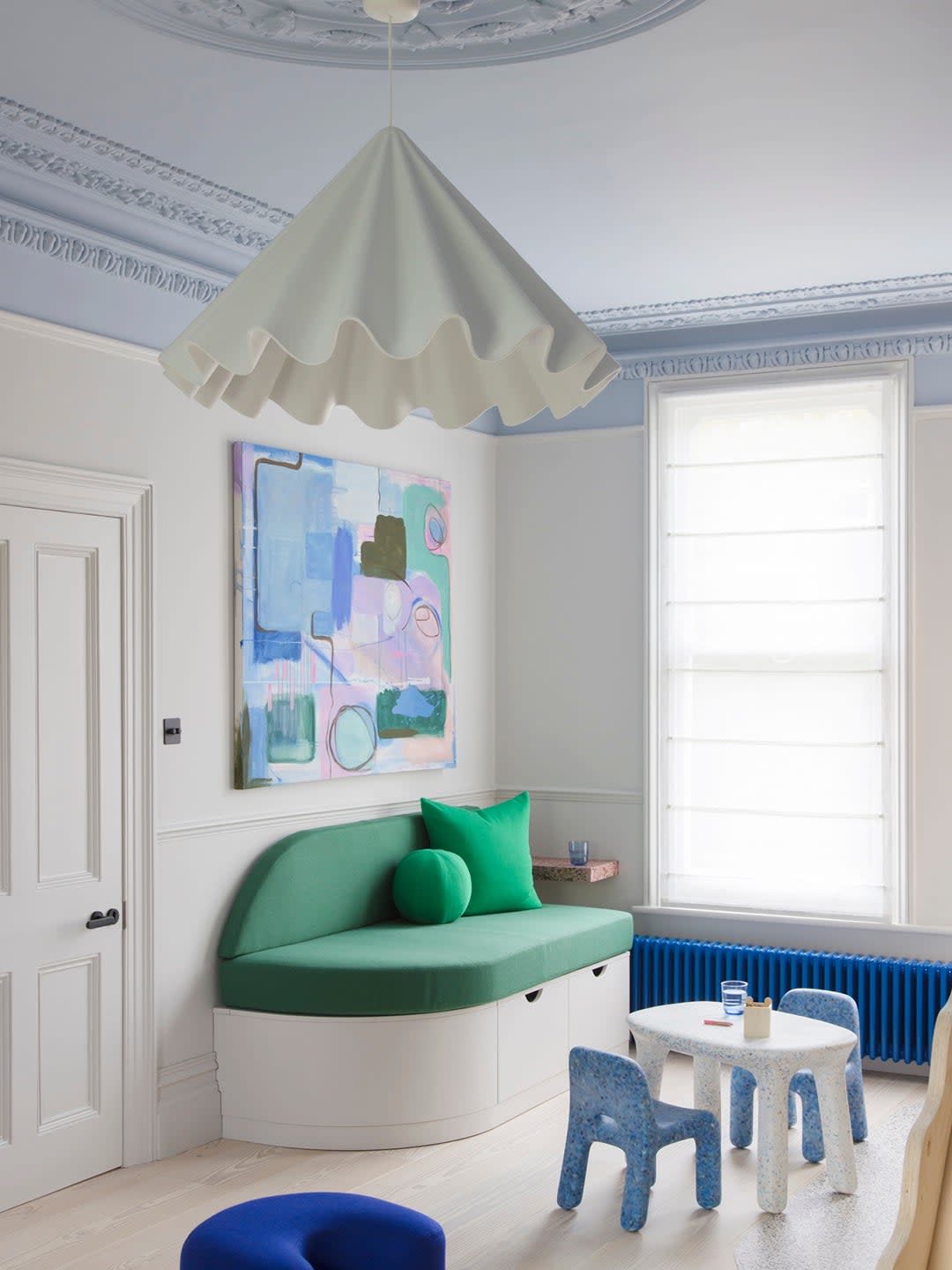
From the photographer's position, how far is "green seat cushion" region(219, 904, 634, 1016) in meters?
4.36

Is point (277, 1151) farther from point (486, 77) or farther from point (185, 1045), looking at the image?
point (486, 77)

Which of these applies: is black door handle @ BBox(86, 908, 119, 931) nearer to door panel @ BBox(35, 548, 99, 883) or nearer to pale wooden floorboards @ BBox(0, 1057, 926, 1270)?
door panel @ BBox(35, 548, 99, 883)

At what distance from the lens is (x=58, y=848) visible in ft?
13.2

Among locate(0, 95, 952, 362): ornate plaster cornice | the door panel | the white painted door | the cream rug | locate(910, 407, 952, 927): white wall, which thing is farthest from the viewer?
locate(910, 407, 952, 927): white wall

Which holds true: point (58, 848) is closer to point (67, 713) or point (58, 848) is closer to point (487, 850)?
point (67, 713)

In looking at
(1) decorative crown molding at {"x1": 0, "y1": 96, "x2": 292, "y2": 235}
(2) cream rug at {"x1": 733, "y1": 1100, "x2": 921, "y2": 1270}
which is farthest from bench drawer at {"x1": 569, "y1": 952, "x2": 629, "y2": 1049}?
(1) decorative crown molding at {"x1": 0, "y1": 96, "x2": 292, "y2": 235}

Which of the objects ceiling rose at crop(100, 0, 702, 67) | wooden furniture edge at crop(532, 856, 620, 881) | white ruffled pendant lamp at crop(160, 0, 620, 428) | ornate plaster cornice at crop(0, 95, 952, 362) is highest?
ceiling rose at crop(100, 0, 702, 67)

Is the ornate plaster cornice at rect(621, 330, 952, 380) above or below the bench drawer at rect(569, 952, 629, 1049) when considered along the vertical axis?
above

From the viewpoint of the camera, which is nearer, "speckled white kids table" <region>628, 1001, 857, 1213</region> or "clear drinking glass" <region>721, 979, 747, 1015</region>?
"speckled white kids table" <region>628, 1001, 857, 1213</region>

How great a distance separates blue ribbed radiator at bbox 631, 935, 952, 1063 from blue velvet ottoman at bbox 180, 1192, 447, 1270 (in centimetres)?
299

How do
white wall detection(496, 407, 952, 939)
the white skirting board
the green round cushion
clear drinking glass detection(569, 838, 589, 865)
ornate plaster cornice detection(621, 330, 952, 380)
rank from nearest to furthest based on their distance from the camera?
1. the white skirting board
2. the green round cushion
3. ornate plaster cornice detection(621, 330, 952, 380)
4. clear drinking glass detection(569, 838, 589, 865)
5. white wall detection(496, 407, 952, 939)

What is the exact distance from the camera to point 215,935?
180 inches

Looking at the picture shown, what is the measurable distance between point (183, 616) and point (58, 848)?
86 cm

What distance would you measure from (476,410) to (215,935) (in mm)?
2687
